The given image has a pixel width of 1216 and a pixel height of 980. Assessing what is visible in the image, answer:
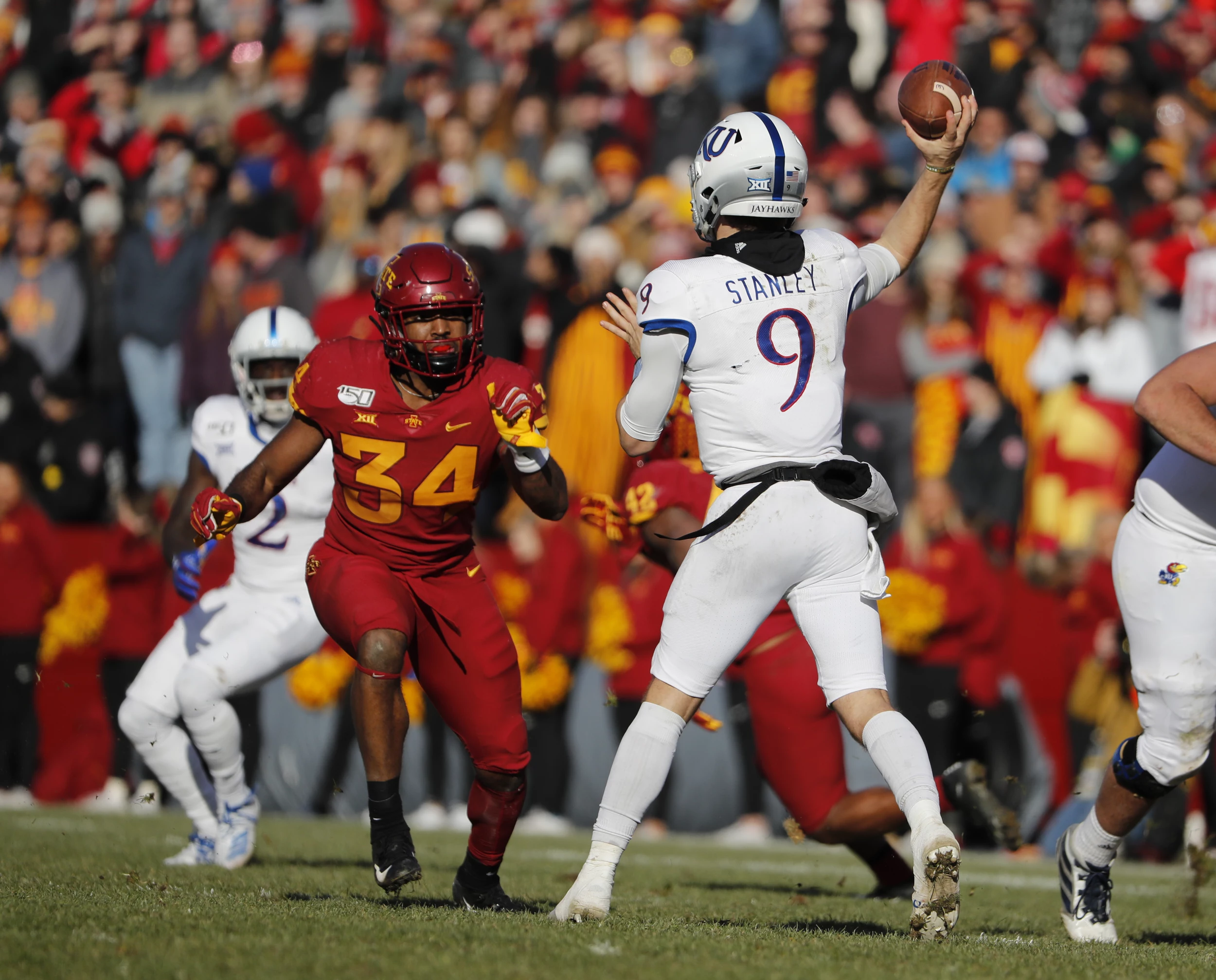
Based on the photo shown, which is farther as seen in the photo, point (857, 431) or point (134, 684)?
point (857, 431)

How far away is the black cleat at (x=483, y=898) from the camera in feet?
18.3

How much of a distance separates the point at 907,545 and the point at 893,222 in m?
4.96

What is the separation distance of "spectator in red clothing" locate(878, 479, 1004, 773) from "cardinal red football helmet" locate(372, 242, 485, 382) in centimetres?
490

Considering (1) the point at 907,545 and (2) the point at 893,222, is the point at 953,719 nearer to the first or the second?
(1) the point at 907,545

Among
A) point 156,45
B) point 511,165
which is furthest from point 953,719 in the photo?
point 156,45

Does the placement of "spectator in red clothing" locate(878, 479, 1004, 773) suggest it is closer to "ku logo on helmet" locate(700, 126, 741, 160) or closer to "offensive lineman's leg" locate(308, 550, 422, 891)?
"offensive lineman's leg" locate(308, 550, 422, 891)

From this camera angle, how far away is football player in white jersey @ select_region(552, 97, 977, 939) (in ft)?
16.0

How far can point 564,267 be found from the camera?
488 inches

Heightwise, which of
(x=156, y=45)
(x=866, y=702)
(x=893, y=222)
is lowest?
(x=866, y=702)

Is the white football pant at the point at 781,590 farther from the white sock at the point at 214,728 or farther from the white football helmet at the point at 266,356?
the white football helmet at the point at 266,356

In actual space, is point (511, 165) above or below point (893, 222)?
above

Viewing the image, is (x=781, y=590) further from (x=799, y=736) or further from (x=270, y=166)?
(x=270, y=166)

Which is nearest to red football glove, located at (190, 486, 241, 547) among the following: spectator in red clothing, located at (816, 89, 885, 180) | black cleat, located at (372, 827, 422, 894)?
black cleat, located at (372, 827, 422, 894)

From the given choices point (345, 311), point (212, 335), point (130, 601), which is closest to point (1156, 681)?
point (130, 601)
